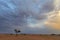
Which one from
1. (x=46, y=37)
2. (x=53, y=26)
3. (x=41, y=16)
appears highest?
(x=41, y=16)

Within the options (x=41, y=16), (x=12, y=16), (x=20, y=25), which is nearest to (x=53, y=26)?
(x=41, y=16)

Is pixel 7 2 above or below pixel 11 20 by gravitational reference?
above

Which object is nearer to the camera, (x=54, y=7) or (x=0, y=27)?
(x=0, y=27)

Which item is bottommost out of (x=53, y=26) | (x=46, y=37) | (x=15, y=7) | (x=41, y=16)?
(x=46, y=37)

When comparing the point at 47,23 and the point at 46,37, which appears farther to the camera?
the point at 47,23

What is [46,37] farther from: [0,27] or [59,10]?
[0,27]

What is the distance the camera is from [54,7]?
178 centimetres

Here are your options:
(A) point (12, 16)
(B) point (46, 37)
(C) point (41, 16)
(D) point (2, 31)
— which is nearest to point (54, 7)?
(C) point (41, 16)

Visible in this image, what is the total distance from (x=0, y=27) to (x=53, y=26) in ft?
2.01

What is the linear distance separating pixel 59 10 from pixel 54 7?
7cm

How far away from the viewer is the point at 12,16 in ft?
5.59

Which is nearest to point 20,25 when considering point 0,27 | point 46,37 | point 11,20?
point 11,20

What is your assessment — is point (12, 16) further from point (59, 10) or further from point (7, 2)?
point (59, 10)

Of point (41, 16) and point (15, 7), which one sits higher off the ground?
point (15, 7)
